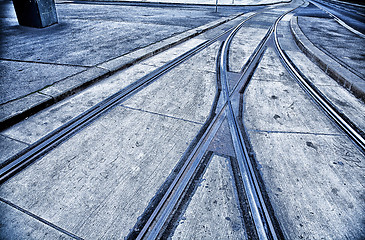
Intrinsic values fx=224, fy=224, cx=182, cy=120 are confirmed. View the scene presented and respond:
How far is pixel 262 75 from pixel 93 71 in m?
3.91

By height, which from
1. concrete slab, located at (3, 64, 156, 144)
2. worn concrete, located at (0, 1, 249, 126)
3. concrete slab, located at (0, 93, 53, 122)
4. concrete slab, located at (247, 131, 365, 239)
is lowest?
concrete slab, located at (247, 131, 365, 239)

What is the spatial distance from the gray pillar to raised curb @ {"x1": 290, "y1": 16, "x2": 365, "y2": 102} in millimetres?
9234

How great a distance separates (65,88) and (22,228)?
9.01ft

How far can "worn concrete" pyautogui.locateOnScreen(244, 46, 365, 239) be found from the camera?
6.91ft

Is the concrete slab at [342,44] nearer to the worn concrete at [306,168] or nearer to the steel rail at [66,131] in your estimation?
the worn concrete at [306,168]

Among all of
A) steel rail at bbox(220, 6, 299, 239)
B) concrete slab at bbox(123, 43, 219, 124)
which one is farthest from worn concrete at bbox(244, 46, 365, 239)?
concrete slab at bbox(123, 43, 219, 124)

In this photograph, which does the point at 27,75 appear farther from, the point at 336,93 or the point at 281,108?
the point at 336,93

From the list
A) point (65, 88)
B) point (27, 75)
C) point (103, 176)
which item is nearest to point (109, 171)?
point (103, 176)

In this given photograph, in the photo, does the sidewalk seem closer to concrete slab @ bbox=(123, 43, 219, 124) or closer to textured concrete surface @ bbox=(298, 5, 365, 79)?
concrete slab @ bbox=(123, 43, 219, 124)

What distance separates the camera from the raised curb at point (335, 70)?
4.77 meters

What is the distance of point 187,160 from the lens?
275 cm

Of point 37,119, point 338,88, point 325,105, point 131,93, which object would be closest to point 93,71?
point 131,93

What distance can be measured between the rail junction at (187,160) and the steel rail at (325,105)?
0.08ft

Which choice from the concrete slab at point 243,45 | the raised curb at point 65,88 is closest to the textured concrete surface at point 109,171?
the raised curb at point 65,88
